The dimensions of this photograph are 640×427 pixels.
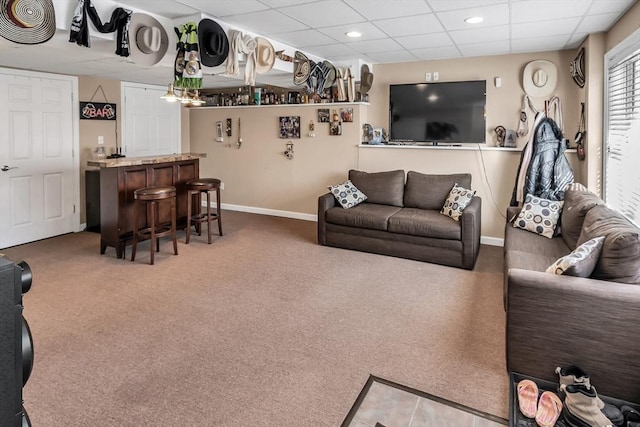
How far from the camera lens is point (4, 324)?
0.80 m

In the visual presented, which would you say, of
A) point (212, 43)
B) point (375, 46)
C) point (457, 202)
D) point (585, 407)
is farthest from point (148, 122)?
point (585, 407)

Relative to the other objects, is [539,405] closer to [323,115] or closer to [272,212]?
[323,115]

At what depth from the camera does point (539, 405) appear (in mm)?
2129

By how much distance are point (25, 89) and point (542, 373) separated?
6.07 meters

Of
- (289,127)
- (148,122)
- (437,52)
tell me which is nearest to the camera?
(437,52)

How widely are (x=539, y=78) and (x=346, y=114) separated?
249 centimetres

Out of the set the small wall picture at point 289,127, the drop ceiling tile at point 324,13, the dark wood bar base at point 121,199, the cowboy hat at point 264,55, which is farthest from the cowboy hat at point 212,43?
the small wall picture at point 289,127

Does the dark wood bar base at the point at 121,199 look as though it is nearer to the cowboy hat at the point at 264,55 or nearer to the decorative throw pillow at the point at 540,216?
the cowboy hat at the point at 264,55

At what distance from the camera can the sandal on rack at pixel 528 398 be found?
2.10 m

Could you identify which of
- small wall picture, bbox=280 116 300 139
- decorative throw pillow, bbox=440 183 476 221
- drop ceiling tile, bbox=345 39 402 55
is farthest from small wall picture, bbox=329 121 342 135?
decorative throw pillow, bbox=440 183 476 221

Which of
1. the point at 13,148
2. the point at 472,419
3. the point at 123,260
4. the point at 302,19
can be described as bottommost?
the point at 472,419

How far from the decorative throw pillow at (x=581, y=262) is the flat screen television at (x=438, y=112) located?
3.11 metres

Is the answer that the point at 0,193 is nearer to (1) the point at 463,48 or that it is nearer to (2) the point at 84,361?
(2) the point at 84,361

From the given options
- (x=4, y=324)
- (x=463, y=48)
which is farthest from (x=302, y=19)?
(x=4, y=324)
